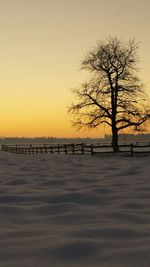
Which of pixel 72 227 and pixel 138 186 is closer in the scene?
pixel 72 227

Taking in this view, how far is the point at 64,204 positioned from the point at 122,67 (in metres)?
33.6

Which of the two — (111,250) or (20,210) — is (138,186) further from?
(111,250)

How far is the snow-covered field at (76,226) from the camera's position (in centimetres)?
370

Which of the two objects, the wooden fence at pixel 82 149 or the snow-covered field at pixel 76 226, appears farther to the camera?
the wooden fence at pixel 82 149

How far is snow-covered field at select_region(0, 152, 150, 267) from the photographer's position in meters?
3.70

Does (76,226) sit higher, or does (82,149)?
(82,149)

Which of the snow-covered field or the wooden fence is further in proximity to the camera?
the wooden fence

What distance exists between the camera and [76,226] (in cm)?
513

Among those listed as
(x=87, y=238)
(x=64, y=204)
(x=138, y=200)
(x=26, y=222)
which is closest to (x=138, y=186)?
(x=138, y=200)

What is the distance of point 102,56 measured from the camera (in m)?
38.9

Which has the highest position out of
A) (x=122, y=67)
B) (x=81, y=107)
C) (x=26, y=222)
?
(x=122, y=67)

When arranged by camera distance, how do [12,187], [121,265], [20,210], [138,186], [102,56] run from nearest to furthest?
1. [121,265]
2. [20,210]
3. [138,186]
4. [12,187]
5. [102,56]

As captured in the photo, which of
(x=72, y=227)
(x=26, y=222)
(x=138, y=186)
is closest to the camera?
(x=72, y=227)

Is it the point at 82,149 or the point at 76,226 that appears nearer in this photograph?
the point at 76,226
